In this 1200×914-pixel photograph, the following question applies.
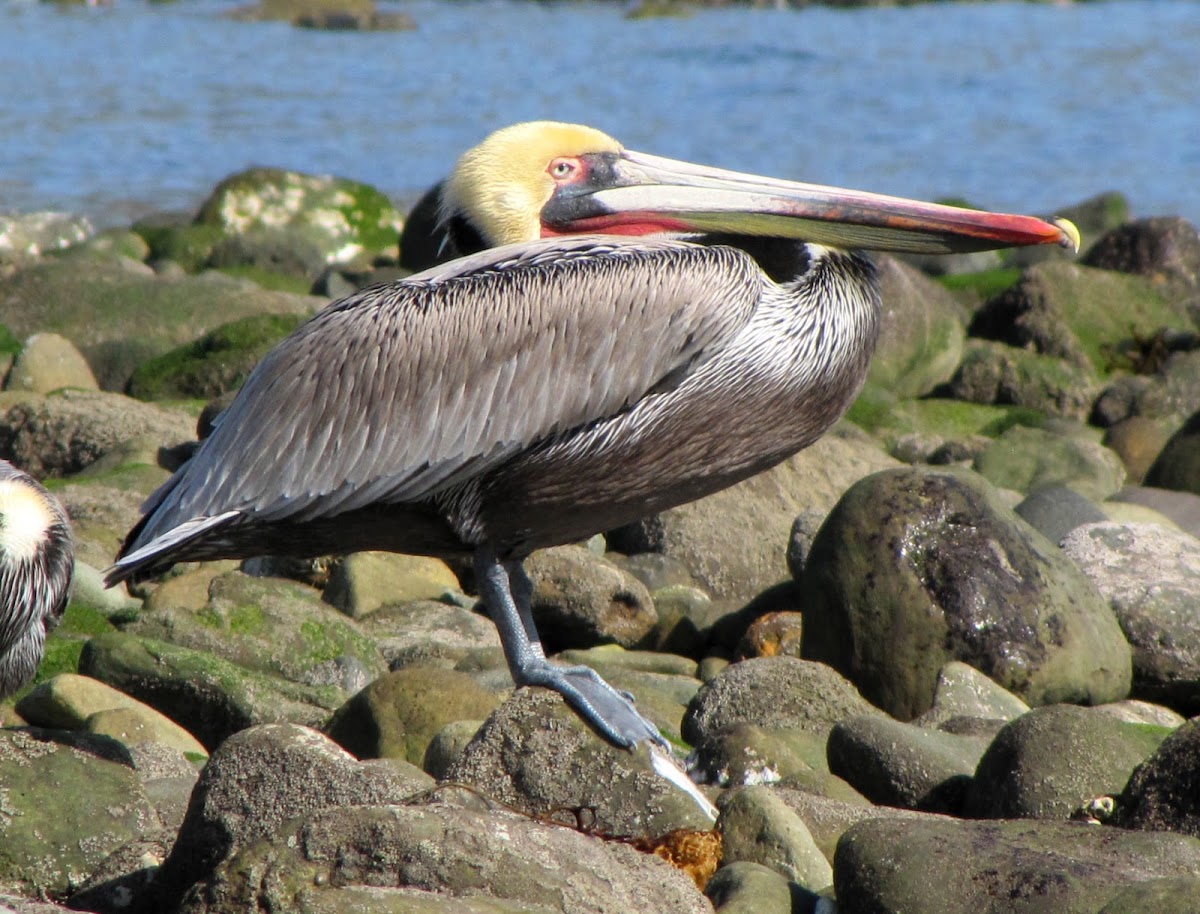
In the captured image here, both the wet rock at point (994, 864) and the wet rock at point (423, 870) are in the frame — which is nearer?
the wet rock at point (423, 870)

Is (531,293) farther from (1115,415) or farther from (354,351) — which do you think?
(1115,415)

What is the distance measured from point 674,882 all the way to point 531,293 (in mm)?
1713

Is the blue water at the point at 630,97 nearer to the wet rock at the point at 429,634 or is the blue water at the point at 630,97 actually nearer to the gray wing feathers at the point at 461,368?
the wet rock at the point at 429,634

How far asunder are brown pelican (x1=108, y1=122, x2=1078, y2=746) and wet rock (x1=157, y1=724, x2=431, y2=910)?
1.81 ft

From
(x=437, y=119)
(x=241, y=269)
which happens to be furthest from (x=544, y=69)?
(x=241, y=269)

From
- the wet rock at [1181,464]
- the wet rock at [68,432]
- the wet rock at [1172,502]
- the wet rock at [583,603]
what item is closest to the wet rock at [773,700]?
the wet rock at [583,603]

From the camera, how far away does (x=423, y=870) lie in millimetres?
3377

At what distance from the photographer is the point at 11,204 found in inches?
805

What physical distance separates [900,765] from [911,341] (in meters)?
6.86

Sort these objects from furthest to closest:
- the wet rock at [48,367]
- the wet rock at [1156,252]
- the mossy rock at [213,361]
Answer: the wet rock at [1156,252], the wet rock at [48,367], the mossy rock at [213,361]

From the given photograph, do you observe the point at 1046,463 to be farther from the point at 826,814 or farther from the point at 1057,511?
the point at 826,814

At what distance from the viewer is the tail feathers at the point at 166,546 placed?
15.4 ft

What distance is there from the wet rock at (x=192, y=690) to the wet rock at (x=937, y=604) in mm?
2009

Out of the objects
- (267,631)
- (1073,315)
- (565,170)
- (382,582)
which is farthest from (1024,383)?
(565,170)
